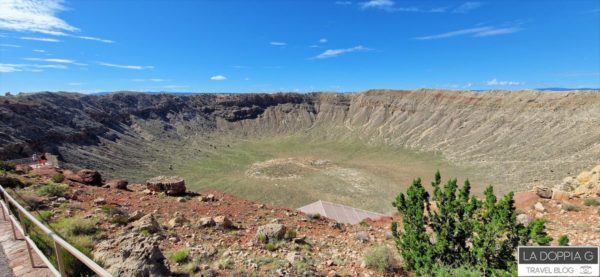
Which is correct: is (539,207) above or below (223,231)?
above

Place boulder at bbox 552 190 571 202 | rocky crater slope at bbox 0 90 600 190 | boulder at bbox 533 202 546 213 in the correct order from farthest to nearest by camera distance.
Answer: rocky crater slope at bbox 0 90 600 190 → boulder at bbox 552 190 571 202 → boulder at bbox 533 202 546 213

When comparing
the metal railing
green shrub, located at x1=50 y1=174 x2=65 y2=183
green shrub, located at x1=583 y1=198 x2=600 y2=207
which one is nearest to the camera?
the metal railing

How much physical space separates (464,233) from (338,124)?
324 ft

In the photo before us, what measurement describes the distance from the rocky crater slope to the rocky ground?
35490 mm

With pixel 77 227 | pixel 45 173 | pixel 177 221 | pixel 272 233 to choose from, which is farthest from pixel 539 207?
pixel 45 173

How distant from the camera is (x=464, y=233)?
7.72 metres

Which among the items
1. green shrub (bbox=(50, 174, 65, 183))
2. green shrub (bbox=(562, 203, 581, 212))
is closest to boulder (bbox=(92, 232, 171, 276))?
green shrub (bbox=(50, 174, 65, 183))

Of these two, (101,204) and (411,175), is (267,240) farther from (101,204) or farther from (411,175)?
(411,175)

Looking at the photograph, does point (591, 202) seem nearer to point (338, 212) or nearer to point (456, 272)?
point (456, 272)

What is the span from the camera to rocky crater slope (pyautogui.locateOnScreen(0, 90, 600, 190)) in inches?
2052

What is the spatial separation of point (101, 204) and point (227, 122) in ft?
328

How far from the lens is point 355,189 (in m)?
48.8

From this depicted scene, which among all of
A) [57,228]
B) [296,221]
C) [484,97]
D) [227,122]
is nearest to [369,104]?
[484,97]

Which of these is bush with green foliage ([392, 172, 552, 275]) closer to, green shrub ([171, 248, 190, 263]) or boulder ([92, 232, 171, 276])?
green shrub ([171, 248, 190, 263])
